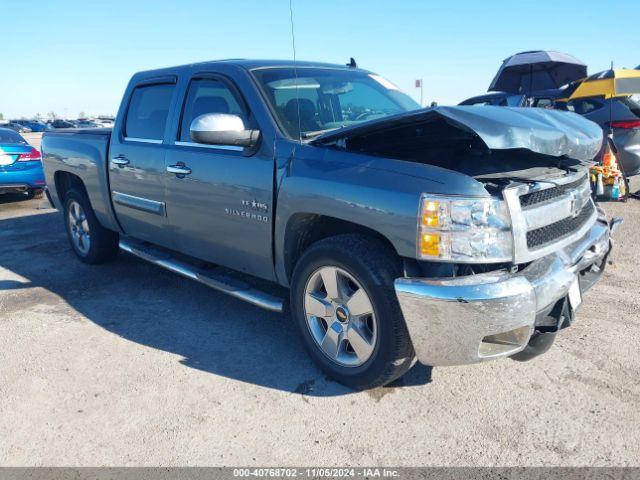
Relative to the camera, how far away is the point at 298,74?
3.87m

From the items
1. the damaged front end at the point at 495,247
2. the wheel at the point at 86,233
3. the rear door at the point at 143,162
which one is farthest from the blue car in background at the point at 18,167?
the damaged front end at the point at 495,247

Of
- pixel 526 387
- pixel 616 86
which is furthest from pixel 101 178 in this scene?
pixel 616 86

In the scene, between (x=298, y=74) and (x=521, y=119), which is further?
(x=298, y=74)

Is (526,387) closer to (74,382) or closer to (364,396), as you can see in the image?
(364,396)

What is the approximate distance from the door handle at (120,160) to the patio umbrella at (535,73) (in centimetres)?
1054

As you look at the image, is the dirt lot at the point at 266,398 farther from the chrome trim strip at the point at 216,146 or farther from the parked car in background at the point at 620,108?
the parked car in background at the point at 620,108

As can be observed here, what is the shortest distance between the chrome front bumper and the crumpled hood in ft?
2.00

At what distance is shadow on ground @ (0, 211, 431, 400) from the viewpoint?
128 inches

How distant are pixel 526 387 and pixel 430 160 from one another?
141 cm

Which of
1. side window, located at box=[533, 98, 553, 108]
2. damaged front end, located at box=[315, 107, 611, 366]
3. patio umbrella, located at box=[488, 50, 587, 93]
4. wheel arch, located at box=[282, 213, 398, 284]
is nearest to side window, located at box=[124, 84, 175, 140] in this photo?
wheel arch, located at box=[282, 213, 398, 284]

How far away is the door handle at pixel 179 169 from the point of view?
12.5 ft

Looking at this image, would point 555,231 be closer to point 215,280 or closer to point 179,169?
point 215,280

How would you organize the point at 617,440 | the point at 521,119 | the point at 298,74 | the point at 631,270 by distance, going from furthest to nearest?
the point at 631,270
the point at 298,74
the point at 521,119
the point at 617,440

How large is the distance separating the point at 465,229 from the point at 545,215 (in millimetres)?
550
